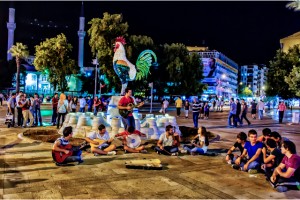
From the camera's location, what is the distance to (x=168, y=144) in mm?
9602

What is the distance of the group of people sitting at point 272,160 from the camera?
6.14 m

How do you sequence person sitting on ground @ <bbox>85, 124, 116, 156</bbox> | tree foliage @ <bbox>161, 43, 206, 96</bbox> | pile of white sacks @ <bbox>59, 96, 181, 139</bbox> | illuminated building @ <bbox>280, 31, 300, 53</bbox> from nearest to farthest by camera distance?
person sitting on ground @ <bbox>85, 124, 116, 156</bbox> < pile of white sacks @ <bbox>59, 96, 181, 139</bbox> < tree foliage @ <bbox>161, 43, 206, 96</bbox> < illuminated building @ <bbox>280, 31, 300, 53</bbox>

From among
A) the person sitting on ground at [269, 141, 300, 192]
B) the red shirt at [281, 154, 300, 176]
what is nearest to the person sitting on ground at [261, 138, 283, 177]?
the person sitting on ground at [269, 141, 300, 192]

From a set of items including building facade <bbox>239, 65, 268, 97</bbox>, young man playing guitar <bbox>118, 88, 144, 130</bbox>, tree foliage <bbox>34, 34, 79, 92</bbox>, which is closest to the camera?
young man playing guitar <bbox>118, 88, 144, 130</bbox>

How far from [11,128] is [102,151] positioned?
25.4 feet

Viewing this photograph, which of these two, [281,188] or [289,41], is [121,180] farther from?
[289,41]

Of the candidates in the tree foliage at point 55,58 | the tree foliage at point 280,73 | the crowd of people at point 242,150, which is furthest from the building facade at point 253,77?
the crowd of people at point 242,150

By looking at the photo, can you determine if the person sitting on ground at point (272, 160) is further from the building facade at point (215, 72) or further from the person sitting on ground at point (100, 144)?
the building facade at point (215, 72)

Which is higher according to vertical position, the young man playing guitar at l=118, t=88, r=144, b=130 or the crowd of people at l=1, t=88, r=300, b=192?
the young man playing guitar at l=118, t=88, r=144, b=130

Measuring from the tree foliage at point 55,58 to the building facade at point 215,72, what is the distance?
56.0 m

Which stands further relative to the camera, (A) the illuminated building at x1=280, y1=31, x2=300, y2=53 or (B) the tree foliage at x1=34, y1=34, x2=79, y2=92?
(A) the illuminated building at x1=280, y1=31, x2=300, y2=53

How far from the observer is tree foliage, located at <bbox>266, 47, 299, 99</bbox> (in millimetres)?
34406

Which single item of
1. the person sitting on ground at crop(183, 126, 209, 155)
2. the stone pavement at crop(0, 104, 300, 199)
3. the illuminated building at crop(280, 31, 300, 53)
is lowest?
the stone pavement at crop(0, 104, 300, 199)

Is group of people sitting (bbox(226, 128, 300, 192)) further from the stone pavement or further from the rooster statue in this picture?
the rooster statue
